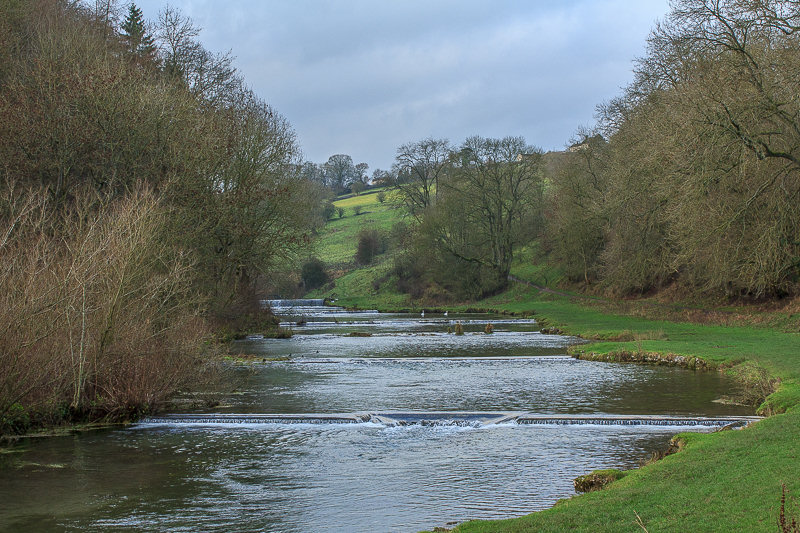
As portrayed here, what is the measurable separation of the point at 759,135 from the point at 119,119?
26.4m

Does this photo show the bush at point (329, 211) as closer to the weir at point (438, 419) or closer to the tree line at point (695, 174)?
the tree line at point (695, 174)

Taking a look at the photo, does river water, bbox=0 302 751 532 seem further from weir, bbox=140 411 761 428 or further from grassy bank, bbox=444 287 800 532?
grassy bank, bbox=444 287 800 532

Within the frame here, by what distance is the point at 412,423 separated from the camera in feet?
56.6

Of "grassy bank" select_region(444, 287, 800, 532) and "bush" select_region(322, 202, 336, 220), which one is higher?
"bush" select_region(322, 202, 336, 220)

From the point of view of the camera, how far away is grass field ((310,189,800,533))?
7.77 m

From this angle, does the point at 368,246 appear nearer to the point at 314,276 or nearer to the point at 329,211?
the point at 314,276

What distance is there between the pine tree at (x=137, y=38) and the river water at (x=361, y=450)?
949 inches

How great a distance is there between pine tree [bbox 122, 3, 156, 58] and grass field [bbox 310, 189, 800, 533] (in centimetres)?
3007

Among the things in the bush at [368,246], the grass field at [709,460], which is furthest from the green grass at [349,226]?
the grass field at [709,460]

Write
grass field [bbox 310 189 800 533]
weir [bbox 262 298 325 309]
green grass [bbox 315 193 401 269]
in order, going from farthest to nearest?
1. green grass [bbox 315 193 401 269]
2. weir [bbox 262 298 325 309]
3. grass field [bbox 310 189 800 533]

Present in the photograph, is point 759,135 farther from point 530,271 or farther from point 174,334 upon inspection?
point 530,271

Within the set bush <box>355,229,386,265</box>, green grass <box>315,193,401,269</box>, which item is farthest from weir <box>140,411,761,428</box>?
bush <box>355,229,386,265</box>

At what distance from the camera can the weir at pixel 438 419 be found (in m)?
16.5

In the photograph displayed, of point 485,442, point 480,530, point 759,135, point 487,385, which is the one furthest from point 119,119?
point 759,135
